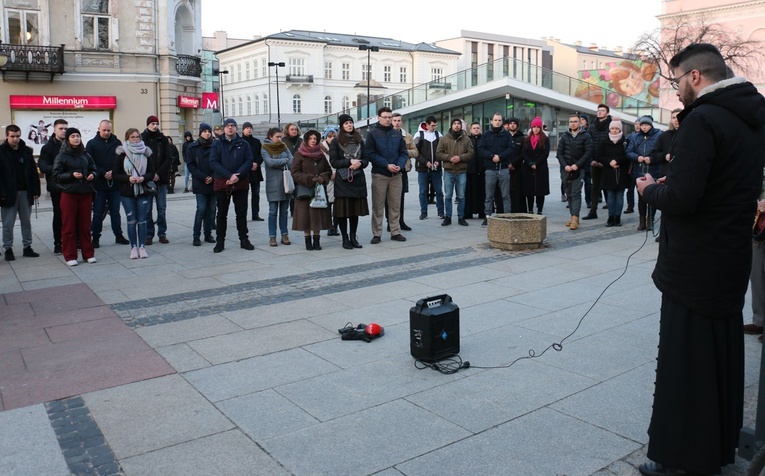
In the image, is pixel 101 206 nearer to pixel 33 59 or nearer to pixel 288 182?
pixel 288 182

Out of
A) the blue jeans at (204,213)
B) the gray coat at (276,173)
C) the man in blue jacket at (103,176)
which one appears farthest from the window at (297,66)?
the gray coat at (276,173)

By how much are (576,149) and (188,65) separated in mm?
23778

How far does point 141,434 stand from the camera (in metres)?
4.48

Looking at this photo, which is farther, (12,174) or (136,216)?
(136,216)

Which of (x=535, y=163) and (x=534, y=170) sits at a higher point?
(x=535, y=163)

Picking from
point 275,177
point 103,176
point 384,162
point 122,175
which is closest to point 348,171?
point 384,162

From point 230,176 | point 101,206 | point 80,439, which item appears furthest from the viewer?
point 101,206

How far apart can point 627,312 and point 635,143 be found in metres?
6.81

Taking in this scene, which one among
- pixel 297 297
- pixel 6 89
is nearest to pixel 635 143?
pixel 297 297

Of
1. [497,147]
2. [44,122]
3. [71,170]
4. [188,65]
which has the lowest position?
[71,170]

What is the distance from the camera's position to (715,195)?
11.5 ft

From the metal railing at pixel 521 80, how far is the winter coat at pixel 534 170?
2881 cm

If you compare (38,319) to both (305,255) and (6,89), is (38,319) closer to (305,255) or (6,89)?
(305,255)

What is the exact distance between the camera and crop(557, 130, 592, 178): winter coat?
43.1ft
